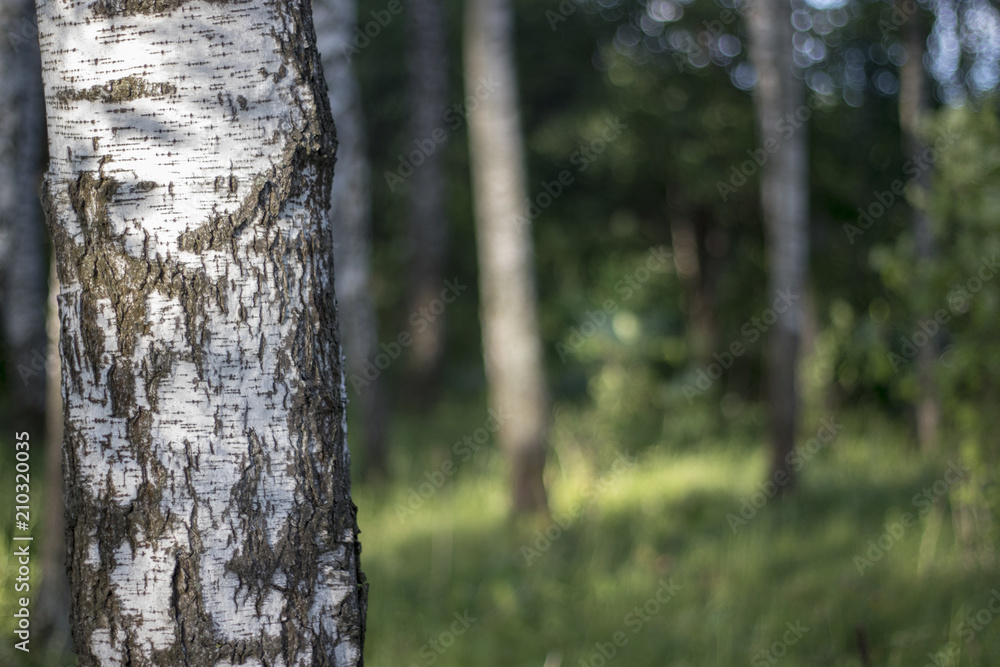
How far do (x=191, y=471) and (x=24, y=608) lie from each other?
1993mm

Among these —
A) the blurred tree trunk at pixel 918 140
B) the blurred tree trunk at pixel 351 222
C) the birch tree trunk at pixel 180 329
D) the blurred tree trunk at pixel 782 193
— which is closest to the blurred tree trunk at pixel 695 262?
the blurred tree trunk at pixel 918 140

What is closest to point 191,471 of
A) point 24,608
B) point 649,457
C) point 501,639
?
point 24,608

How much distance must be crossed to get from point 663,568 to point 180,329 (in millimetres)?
3513

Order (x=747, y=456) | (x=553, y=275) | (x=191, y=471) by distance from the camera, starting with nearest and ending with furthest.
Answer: (x=191, y=471), (x=747, y=456), (x=553, y=275)

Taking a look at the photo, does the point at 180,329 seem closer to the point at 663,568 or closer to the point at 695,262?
the point at 663,568

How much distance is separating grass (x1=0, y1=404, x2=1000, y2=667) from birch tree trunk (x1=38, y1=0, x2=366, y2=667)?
1.90m

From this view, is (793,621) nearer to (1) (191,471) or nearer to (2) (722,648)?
(2) (722,648)

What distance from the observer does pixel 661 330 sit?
355 inches

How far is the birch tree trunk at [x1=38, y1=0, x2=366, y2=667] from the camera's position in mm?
1409

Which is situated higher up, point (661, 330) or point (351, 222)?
point (351, 222)

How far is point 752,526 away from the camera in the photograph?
5141 millimetres

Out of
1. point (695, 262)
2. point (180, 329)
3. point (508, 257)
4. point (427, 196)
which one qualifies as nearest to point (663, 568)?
point (508, 257)

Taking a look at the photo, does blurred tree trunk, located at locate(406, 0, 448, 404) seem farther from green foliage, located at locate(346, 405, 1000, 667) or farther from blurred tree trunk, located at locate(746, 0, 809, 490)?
blurred tree trunk, located at locate(746, 0, 809, 490)

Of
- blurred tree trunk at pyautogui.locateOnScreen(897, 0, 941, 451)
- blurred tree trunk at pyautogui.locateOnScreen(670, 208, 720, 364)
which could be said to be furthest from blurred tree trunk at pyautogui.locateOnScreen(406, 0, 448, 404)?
blurred tree trunk at pyautogui.locateOnScreen(897, 0, 941, 451)
